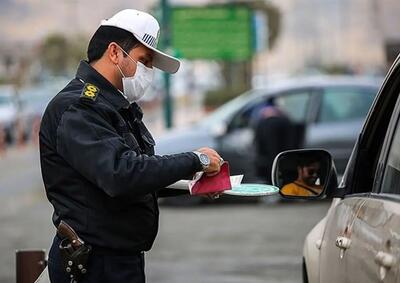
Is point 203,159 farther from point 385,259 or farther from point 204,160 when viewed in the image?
point 385,259

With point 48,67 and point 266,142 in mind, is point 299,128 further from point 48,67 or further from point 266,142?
point 48,67

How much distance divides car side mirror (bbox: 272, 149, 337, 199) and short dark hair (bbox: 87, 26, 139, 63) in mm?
769

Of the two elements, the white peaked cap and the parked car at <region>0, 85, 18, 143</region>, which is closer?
the white peaked cap

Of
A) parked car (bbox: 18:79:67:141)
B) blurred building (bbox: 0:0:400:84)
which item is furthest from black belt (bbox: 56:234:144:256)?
blurred building (bbox: 0:0:400:84)

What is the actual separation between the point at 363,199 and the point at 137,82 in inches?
35.4

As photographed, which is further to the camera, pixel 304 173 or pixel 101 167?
pixel 304 173

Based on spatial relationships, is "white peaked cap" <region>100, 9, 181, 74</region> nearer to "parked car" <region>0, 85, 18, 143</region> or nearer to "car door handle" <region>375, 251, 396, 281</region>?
"car door handle" <region>375, 251, 396, 281</region>

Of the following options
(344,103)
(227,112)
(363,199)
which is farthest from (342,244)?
(227,112)

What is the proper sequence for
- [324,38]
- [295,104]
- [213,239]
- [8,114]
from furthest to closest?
[324,38]
[8,114]
[295,104]
[213,239]

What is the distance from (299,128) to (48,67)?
4493cm

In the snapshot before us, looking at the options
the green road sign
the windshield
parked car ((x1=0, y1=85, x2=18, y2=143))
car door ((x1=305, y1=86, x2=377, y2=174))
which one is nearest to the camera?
car door ((x1=305, y1=86, x2=377, y2=174))

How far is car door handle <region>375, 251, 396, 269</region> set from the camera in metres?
2.84

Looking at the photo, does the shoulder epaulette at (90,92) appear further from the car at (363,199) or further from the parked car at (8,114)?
the parked car at (8,114)

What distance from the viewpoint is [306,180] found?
404 centimetres
